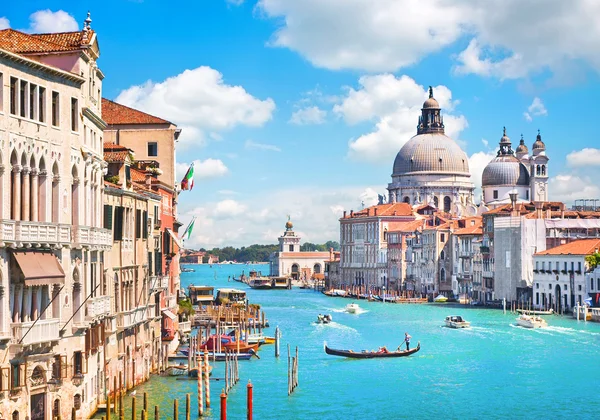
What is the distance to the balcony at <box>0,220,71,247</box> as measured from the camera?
44.4 ft

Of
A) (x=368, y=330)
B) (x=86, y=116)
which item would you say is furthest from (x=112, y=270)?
(x=368, y=330)

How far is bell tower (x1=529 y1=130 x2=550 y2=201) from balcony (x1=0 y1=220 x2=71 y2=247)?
76.0m

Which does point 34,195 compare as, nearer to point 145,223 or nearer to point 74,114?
point 74,114

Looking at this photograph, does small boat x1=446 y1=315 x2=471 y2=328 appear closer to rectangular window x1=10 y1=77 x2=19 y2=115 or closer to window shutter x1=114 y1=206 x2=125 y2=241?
window shutter x1=114 y1=206 x2=125 y2=241

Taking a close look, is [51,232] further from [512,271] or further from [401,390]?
[512,271]

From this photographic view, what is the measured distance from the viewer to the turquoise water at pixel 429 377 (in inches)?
920

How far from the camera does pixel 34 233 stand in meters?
14.2

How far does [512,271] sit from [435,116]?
40979 millimetres

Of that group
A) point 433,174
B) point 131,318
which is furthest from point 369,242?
point 131,318

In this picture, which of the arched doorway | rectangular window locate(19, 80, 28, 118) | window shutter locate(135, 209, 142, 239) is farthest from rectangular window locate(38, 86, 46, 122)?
the arched doorway

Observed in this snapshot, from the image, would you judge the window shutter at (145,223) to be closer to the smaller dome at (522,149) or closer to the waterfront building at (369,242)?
the waterfront building at (369,242)

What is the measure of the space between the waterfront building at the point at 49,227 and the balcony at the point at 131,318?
7.67ft

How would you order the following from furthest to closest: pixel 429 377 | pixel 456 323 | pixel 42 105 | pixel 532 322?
pixel 456 323, pixel 532 322, pixel 429 377, pixel 42 105

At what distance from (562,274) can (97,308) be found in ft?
130
